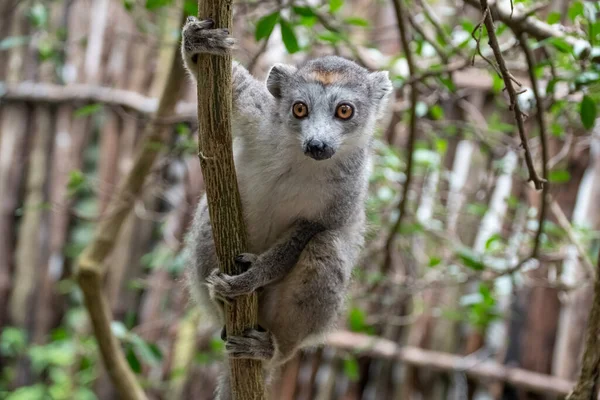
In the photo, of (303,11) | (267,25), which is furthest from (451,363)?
(267,25)

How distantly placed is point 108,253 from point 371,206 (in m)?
1.75

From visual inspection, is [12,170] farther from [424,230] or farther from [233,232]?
[233,232]

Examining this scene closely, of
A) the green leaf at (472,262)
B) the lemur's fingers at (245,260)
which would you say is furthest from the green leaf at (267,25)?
the green leaf at (472,262)

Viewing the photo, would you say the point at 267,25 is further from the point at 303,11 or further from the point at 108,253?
the point at 108,253

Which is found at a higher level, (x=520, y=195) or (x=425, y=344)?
(x=520, y=195)

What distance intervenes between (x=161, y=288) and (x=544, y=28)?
399 cm

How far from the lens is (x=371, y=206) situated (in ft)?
15.5

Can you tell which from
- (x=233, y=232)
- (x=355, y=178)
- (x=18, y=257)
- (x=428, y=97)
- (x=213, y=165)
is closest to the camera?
(x=213, y=165)

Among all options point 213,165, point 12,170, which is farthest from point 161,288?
point 213,165

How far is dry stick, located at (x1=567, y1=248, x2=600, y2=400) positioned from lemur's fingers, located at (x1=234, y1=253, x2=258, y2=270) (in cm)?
137

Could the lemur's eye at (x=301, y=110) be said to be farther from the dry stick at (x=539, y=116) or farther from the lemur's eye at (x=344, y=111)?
the dry stick at (x=539, y=116)

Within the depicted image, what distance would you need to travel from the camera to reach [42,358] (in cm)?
637

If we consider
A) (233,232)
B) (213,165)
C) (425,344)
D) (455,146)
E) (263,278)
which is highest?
(455,146)

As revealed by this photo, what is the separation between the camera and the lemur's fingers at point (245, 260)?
2.86 meters
